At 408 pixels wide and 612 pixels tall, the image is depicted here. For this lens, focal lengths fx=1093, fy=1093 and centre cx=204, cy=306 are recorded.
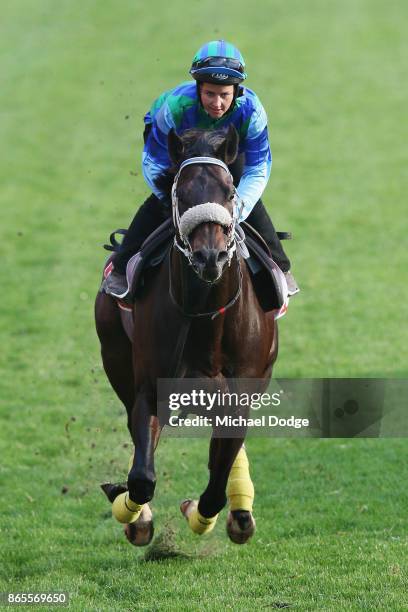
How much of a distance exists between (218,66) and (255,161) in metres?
0.66

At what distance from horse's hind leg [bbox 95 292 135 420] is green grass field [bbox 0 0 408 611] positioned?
1153mm

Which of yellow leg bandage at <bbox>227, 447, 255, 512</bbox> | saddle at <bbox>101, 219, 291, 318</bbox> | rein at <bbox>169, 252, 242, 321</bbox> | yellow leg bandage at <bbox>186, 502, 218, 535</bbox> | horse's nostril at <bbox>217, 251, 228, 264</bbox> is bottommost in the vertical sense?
yellow leg bandage at <bbox>186, 502, 218, 535</bbox>

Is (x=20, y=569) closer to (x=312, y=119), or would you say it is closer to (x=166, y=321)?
(x=166, y=321)

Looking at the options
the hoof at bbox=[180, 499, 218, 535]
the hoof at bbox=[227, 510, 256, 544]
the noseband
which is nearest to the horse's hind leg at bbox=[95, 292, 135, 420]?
the hoof at bbox=[180, 499, 218, 535]

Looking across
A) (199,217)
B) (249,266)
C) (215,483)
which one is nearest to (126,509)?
(215,483)

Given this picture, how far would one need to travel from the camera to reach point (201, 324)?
20.6 ft

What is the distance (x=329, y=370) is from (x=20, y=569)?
722 centimetres

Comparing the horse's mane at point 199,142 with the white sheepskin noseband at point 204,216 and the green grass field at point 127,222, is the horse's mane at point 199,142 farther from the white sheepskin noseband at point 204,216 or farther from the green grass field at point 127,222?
the green grass field at point 127,222

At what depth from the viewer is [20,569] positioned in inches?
316

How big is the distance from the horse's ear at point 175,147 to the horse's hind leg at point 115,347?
209 centimetres

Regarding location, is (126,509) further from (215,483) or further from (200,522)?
(215,483)

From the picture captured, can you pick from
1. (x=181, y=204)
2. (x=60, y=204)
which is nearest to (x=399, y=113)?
(x=60, y=204)

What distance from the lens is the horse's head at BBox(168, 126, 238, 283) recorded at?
5.48m

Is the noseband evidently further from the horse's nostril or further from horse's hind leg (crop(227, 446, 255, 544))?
horse's hind leg (crop(227, 446, 255, 544))
